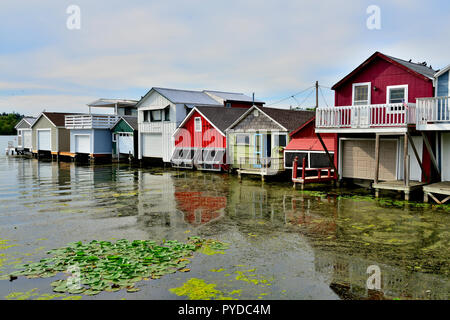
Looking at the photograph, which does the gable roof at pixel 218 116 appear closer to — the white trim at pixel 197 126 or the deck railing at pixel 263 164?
the white trim at pixel 197 126

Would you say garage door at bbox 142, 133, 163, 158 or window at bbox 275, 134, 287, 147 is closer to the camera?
window at bbox 275, 134, 287, 147

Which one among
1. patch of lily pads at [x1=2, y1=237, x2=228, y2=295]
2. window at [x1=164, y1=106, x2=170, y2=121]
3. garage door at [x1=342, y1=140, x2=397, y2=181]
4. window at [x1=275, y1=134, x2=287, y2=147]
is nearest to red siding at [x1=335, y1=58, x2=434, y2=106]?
garage door at [x1=342, y1=140, x2=397, y2=181]

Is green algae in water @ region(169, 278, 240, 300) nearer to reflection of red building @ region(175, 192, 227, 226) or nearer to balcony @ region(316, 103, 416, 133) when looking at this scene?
reflection of red building @ region(175, 192, 227, 226)

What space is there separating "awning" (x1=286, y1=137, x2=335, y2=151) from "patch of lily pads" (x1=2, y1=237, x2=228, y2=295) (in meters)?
14.1

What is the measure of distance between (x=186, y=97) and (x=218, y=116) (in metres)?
6.50

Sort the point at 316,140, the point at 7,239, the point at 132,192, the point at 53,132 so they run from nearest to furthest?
the point at 7,239
the point at 132,192
the point at 316,140
the point at 53,132

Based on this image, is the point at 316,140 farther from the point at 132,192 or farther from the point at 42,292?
the point at 42,292

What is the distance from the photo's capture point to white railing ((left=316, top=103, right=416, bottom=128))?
55.7 ft

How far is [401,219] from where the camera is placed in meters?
13.3

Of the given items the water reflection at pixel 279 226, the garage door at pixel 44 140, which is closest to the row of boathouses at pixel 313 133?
the water reflection at pixel 279 226

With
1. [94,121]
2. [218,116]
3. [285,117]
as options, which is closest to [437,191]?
[285,117]

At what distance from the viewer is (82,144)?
4541cm
